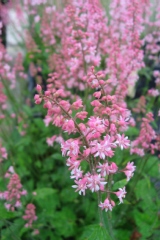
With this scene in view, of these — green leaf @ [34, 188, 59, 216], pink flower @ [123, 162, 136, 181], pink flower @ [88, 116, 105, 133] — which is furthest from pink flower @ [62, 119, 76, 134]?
green leaf @ [34, 188, 59, 216]

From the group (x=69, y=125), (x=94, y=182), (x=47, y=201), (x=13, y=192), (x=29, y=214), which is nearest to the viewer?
(x=69, y=125)

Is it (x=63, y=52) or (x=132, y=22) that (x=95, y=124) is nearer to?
(x=132, y=22)

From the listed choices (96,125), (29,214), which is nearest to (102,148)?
(96,125)

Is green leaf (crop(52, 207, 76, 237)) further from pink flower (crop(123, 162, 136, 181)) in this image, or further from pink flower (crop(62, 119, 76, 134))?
pink flower (crop(62, 119, 76, 134))

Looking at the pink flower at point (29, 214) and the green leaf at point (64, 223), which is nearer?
the pink flower at point (29, 214)

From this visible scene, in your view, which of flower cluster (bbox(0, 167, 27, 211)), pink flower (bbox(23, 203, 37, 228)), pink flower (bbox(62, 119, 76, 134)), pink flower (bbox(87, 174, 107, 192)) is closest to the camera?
pink flower (bbox(62, 119, 76, 134))

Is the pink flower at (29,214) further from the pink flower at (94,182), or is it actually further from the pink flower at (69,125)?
the pink flower at (69,125)

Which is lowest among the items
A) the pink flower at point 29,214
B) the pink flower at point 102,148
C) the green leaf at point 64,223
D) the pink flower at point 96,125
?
the green leaf at point 64,223

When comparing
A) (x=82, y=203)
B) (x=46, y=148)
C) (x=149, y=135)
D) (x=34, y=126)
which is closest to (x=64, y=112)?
(x=149, y=135)

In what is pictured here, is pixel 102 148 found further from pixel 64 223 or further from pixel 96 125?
pixel 64 223

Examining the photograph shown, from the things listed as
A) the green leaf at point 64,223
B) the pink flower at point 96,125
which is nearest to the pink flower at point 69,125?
the pink flower at point 96,125

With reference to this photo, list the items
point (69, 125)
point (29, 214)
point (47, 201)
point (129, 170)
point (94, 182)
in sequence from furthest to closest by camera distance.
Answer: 1. point (47, 201)
2. point (29, 214)
3. point (129, 170)
4. point (94, 182)
5. point (69, 125)

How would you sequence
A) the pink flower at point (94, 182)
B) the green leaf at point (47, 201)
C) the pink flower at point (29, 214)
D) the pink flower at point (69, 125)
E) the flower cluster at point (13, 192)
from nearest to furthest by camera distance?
the pink flower at point (69, 125) → the pink flower at point (94, 182) → the flower cluster at point (13, 192) → the pink flower at point (29, 214) → the green leaf at point (47, 201)
